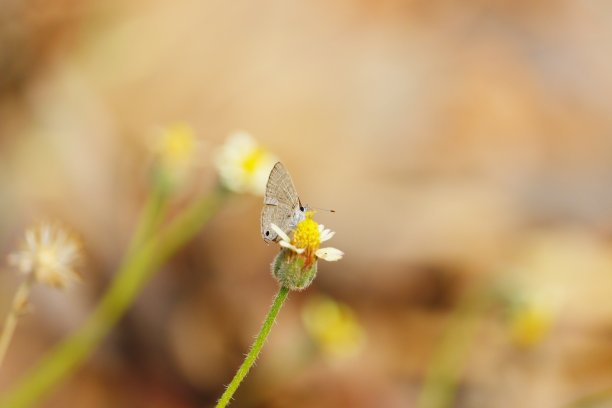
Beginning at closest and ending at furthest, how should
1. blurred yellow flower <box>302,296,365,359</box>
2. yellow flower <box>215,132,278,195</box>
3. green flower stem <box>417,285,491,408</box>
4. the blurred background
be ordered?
yellow flower <box>215,132,278,195</box>, blurred yellow flower <box>302,296,365,359</box>, green flower stem <box>417,285,491,408</box>, the blurred background

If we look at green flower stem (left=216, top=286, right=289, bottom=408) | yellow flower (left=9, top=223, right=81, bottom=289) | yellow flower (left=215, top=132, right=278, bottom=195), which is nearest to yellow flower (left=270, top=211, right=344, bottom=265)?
green flower stem (left=216, top=286, right=289, bottom=408)

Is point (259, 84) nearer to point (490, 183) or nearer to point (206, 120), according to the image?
point (206, 120)

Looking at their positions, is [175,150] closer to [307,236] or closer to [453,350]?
[307,236]

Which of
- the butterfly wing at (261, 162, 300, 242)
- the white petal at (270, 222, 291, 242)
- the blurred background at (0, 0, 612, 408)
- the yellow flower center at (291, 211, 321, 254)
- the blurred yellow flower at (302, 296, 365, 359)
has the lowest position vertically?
the white petal at (270, 222, 291, 242)

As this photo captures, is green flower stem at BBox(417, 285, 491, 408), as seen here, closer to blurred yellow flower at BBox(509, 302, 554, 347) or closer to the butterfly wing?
blurred yellow flower at BBox(509, 302, 554, 347)

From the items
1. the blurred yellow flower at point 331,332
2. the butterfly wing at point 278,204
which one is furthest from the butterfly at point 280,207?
the blurred yellow flower at point 331,332
